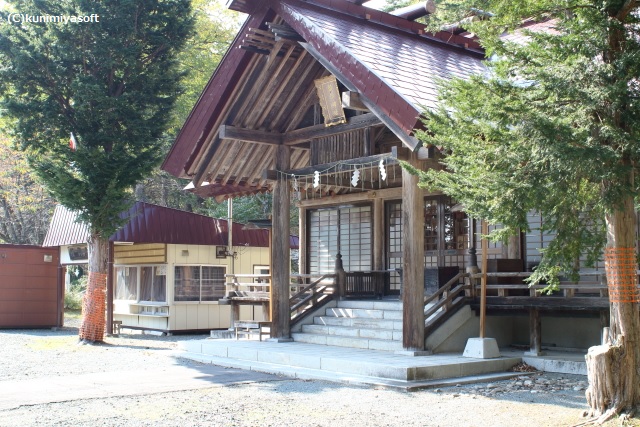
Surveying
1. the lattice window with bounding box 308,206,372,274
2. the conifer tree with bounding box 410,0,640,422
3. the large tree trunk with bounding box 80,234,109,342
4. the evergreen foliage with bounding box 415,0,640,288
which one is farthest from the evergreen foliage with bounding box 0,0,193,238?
the evergreen foliage with bounding box 415,0,640,288

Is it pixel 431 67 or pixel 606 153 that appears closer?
pixel 606 153

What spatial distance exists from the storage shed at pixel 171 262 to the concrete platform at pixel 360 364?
7026 millimetres

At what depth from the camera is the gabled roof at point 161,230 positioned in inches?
781

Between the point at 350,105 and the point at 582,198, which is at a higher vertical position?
the point at 350,105

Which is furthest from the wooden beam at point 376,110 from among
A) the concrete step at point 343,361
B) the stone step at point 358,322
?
the stone step at point 358,322

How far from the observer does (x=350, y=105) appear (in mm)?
11891

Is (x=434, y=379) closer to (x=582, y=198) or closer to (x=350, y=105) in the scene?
(x=582, y=198)

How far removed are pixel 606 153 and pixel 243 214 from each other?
23.4 meters

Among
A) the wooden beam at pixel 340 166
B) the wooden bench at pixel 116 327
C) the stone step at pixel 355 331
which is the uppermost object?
the wooden beam at pixel 340 166

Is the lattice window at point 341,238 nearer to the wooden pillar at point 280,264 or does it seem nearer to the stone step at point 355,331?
the stone step at point 355,331

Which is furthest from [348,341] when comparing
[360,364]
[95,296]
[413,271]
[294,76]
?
[95,296]

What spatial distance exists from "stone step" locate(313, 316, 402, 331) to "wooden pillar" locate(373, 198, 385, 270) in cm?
217

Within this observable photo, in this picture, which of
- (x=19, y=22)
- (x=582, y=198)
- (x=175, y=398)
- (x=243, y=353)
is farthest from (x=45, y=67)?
(x=582, y=198)

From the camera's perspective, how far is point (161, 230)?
20.1m
